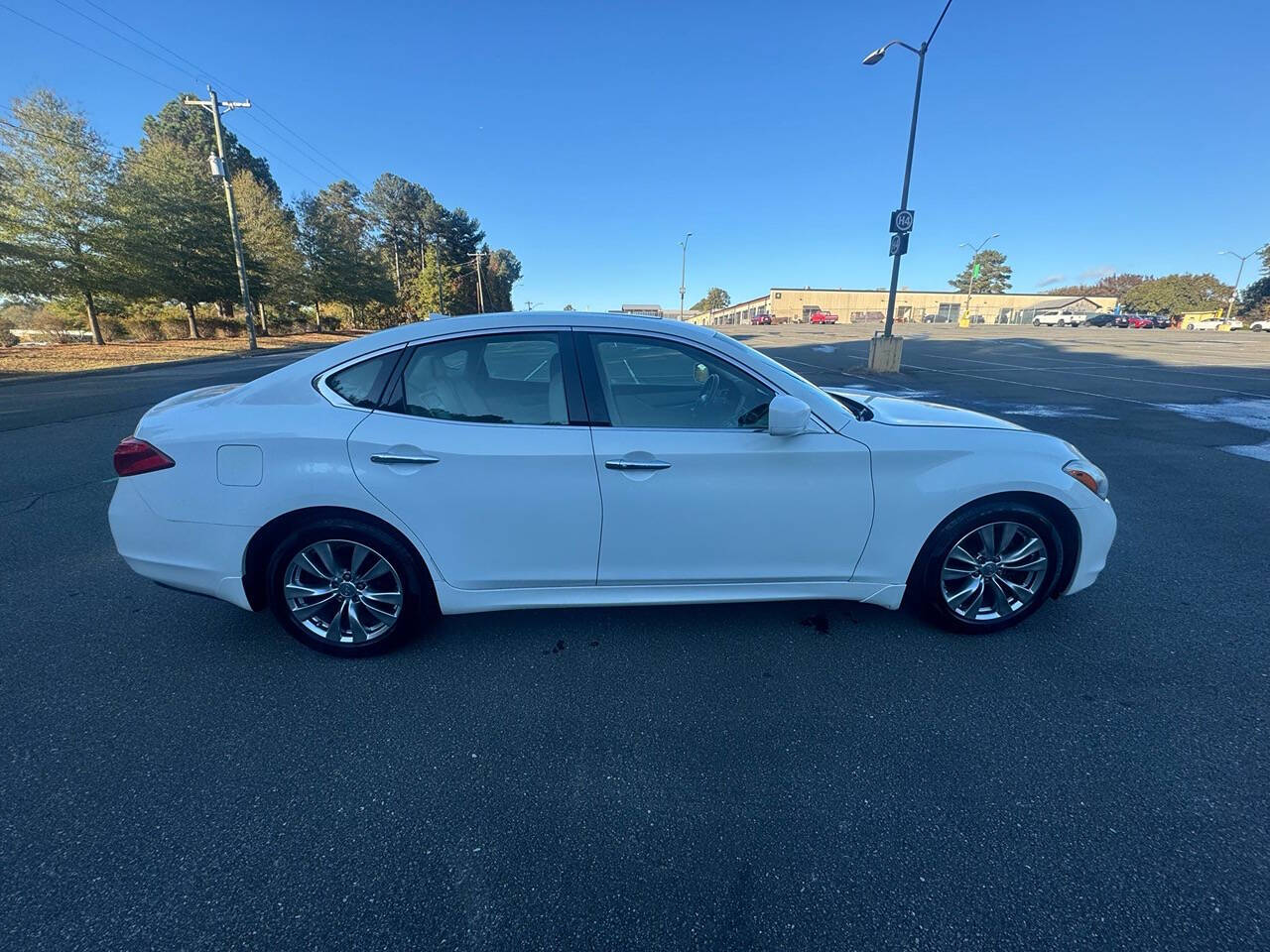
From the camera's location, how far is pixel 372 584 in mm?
2639

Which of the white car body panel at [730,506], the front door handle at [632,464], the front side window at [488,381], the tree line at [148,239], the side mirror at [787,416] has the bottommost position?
the white car body panel at [730,506]

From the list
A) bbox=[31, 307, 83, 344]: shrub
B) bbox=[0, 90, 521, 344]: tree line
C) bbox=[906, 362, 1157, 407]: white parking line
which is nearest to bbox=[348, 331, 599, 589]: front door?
bbox=[906, 362, 1157, 407]: white parking line

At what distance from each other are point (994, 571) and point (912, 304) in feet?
328

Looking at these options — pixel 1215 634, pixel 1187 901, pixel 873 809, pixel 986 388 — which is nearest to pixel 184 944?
pixel 873 809

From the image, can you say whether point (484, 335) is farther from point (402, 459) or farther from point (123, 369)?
point (123, 369)

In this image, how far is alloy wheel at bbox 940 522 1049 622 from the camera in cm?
278

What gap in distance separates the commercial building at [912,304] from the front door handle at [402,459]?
280 ft

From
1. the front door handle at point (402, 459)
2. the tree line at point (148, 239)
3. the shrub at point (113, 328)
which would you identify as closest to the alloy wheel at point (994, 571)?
the front door handle at point (402, 459)

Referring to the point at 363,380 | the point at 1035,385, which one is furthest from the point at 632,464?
the point at 1035,385

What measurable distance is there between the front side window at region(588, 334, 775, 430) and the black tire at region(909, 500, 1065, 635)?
109 cm

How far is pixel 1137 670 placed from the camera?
2.61 m

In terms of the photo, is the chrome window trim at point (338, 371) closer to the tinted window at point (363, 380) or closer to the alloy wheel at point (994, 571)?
the tinted window at point (363, 380)

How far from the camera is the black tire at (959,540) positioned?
2703mm

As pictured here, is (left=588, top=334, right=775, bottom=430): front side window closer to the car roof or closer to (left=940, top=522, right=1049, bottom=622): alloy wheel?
the car roof
